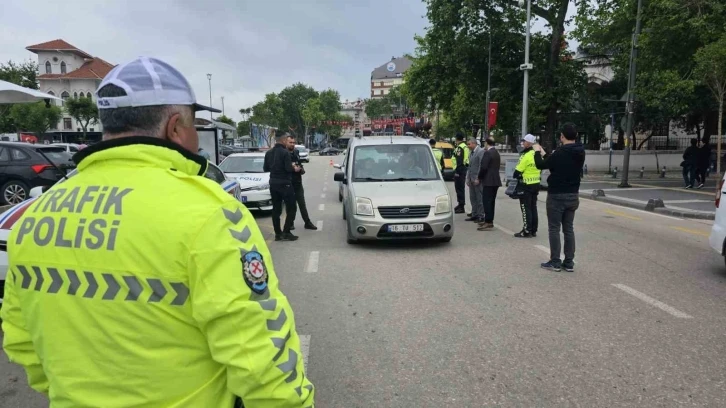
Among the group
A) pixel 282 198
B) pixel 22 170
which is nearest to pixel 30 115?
pixel 22 170

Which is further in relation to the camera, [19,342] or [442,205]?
[442,205]

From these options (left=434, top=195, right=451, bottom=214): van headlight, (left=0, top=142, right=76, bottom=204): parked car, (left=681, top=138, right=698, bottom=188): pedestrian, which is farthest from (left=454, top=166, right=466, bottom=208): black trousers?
(left=681, top=138, right=698, bottom=188): pedestrian

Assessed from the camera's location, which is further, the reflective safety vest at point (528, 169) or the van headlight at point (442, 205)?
the reflective safety vest at point (528, 169)

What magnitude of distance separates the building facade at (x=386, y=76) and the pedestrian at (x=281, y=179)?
148554 mm

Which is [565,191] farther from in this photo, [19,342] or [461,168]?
[19,342]

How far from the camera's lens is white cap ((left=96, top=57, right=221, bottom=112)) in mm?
1492

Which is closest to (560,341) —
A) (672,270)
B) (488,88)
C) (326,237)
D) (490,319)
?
(490,319)

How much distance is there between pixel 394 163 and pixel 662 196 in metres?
11.8

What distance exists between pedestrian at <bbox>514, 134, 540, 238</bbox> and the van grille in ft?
7.27

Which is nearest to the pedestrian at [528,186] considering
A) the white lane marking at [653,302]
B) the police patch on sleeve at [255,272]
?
the white lane marking at [653,302]

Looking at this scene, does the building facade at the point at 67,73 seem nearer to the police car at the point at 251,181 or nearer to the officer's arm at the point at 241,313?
the police car at the point at 251,181

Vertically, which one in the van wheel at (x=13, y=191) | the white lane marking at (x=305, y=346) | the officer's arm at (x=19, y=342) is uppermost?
the officer's arm at (x=19, y=342)

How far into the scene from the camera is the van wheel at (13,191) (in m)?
12.4

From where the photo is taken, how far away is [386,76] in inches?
6260
